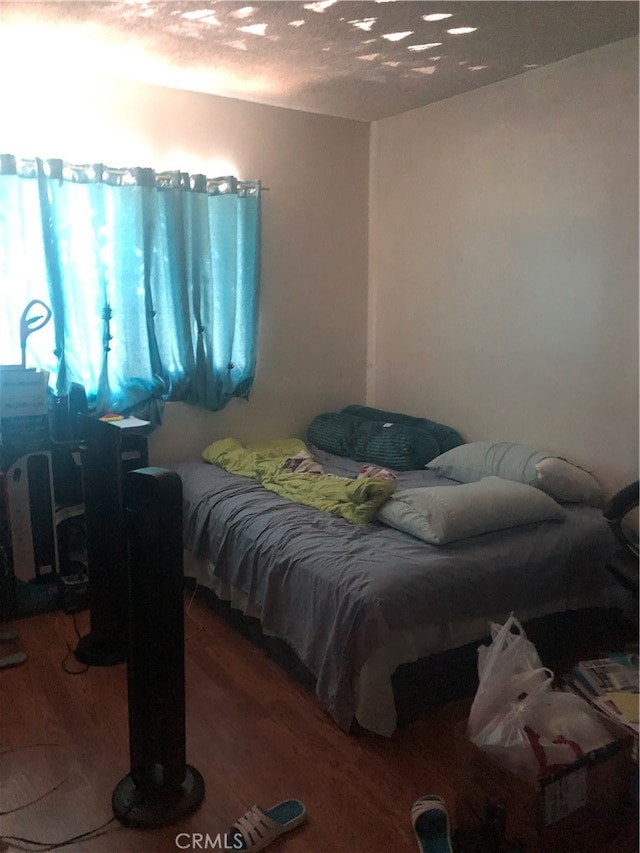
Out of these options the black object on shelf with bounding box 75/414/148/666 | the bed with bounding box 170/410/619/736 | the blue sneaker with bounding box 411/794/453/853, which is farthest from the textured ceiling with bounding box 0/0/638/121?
the blue sneaker with bounding box 411/794/453/853

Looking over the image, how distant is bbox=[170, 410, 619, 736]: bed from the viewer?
2.06m

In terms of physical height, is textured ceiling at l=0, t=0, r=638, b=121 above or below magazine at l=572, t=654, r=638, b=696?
above

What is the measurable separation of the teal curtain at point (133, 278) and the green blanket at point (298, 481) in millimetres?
310

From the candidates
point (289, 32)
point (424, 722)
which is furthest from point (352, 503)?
point (289, 32)

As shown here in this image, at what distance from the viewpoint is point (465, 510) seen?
2393 millimetres

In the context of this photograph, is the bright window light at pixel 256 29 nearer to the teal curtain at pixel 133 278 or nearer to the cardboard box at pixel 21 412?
the teal curtain at pixel 133 278

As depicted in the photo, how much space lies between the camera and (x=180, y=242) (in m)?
3.30

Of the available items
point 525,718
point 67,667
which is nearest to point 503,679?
point 525,718

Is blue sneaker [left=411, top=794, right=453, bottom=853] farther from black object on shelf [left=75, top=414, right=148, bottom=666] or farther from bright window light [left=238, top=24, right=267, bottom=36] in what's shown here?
bright window light [left=238, top=24, right=267, bottom=36]

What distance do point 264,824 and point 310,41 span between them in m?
2.66

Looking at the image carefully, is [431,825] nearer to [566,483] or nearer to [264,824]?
[264,824]

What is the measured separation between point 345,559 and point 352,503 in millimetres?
411

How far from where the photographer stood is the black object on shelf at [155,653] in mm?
1703

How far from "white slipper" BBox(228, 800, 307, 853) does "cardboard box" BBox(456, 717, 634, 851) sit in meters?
0.42
